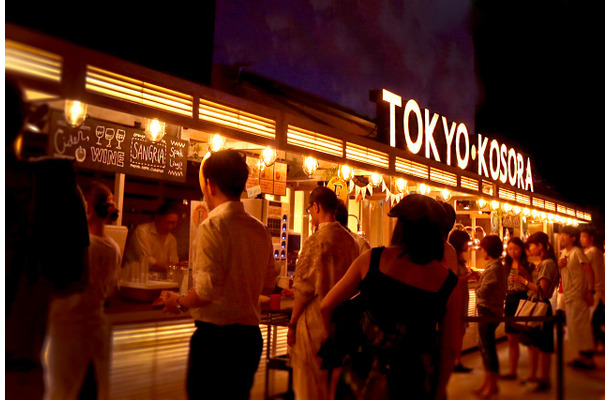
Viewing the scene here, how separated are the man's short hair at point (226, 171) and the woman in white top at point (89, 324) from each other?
58cm

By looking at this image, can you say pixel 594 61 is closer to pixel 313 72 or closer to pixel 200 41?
pixel 200 41

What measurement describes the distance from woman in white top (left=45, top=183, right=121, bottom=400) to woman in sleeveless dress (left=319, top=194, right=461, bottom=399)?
3.69ft

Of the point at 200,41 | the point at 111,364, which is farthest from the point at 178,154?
the point at 111,364

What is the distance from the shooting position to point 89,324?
8.83 ft

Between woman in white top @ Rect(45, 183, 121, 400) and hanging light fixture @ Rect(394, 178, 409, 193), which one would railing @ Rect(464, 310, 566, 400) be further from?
hanging light fixture @ Rect(394, 178, 409, 193)

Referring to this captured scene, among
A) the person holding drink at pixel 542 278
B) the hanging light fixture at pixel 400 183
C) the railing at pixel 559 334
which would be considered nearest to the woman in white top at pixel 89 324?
the railing at pixel 559 334

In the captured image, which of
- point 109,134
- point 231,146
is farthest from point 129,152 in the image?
point 231,146

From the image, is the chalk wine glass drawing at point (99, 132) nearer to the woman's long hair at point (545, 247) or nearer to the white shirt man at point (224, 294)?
the white shirt man at point (224, 294)

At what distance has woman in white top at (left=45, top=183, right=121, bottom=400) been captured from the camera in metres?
2.50

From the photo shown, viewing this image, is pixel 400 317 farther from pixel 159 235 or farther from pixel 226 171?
pixel 159 235

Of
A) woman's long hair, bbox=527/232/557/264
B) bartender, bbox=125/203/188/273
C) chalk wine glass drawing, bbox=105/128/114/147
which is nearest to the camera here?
chalk wine glass drawing, bbox=105/128/114/147

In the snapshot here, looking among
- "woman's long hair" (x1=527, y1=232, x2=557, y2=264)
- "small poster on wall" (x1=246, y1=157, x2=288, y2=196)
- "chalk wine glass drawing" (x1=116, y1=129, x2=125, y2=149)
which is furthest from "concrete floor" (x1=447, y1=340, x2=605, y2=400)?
"chalk wine glass drawing" (x1=116, y1=129, x2=125, y2=149)

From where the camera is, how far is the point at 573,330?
462 cm

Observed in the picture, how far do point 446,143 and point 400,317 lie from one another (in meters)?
6.09
